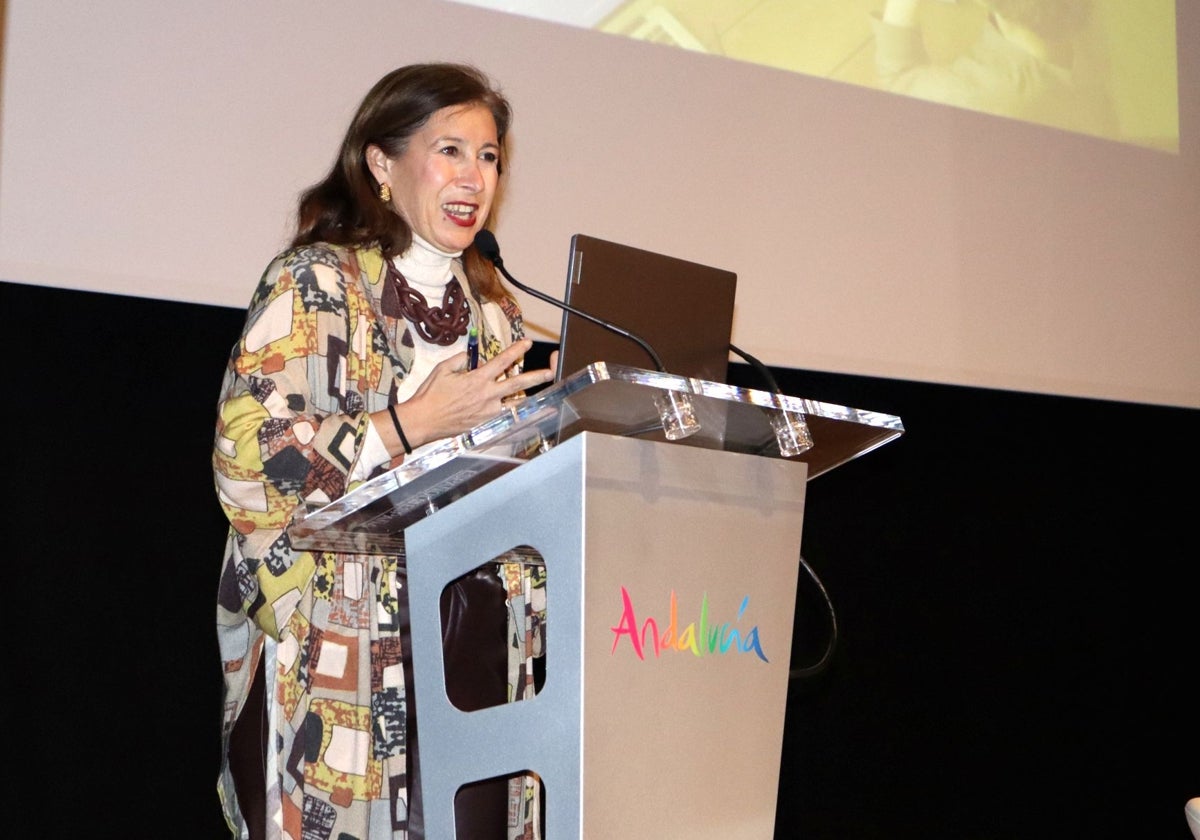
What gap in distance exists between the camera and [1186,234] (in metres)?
3.74

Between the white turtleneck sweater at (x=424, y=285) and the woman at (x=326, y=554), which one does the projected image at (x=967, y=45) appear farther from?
the woman at (x=326, y=554)

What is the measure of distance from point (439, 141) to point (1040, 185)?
7.13 feet

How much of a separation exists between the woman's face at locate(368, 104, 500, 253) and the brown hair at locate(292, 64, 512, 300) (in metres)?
0.02

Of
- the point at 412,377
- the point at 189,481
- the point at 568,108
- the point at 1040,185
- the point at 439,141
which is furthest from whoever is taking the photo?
the point at 1040,185

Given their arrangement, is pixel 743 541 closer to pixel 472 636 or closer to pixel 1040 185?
pixel 472 636

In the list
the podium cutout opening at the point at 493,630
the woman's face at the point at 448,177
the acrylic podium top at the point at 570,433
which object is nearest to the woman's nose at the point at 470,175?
the woman's face at the point at 448,177

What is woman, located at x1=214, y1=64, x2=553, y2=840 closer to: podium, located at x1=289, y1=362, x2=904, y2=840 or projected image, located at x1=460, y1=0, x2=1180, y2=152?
podium, located at x1=289, y1=362, x2=904, y2=840

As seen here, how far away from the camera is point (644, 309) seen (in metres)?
1.52

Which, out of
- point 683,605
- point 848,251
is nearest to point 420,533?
point 683,605

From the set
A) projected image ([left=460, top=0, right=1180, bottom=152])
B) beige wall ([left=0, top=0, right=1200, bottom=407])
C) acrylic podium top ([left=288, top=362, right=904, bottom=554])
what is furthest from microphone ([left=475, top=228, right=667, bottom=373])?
projected image ([left=460, top=0, right=1180, bottom=152])

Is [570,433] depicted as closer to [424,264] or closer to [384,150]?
[424,264]

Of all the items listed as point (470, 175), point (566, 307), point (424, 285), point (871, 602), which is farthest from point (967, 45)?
point (566, 307)

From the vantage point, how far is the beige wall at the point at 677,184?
7.56ft

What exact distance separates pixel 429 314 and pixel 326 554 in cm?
39
